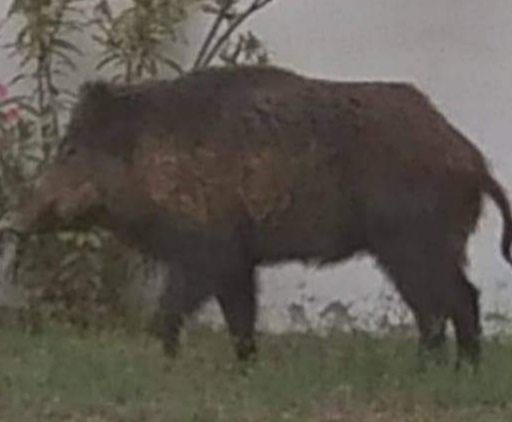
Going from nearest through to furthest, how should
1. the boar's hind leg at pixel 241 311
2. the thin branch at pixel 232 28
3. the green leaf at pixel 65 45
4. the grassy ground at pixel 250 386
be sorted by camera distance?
the grassy ground at pixel 250 386 → the boar's hind leg at pixel 241 311 → the thin branch at pixel 232 28 → the green leaf at pixel 65 45

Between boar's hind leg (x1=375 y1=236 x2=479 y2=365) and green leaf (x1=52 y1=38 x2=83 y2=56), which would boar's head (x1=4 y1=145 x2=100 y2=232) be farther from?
green leaf (x1=52 y1=38 x2=83 y2=56)

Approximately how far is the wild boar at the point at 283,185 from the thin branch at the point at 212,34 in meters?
1.70

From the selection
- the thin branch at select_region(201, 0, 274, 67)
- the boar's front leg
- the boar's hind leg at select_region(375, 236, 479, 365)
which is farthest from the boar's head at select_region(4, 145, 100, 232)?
the thin branch at select_region(201, 0, 274, 67)

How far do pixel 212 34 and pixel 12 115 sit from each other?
118 centimetres

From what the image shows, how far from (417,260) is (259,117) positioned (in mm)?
990

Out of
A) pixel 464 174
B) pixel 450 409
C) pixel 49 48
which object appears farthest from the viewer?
pixel 49 48

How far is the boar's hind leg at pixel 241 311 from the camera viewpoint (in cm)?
1141

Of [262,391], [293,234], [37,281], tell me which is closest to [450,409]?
[262,391]

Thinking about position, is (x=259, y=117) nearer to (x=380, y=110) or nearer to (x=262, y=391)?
(x=380, y=110)

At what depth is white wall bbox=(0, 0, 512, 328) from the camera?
13172 millimetres

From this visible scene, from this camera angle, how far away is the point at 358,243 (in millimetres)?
11172

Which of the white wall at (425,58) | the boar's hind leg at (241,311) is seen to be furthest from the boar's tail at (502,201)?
the white wall at (425,58)

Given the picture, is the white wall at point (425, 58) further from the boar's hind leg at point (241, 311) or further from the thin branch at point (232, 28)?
the boar's hind leg at point (241, 311)

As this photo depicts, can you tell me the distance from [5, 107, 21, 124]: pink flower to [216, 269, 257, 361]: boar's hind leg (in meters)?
2.27
